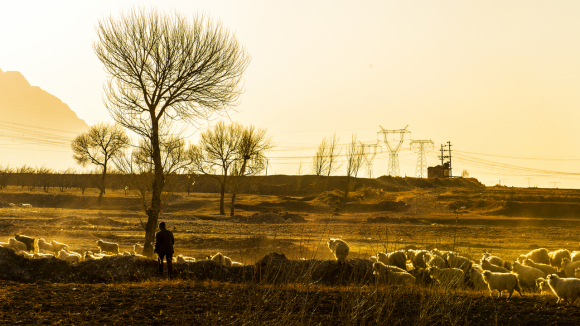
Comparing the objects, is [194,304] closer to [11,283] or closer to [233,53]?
[11,283]

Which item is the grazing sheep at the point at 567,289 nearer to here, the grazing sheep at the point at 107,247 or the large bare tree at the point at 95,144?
the grazing sheep at the point at 107,247

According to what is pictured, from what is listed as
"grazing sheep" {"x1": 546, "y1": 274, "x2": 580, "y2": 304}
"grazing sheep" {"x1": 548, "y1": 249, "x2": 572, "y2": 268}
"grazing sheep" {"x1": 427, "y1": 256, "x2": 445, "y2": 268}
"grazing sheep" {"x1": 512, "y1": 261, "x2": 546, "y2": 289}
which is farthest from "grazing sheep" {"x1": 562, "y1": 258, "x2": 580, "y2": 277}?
"grazing sheep" {"x1": 546, "y1": 274, "x2": 580, "y2": 304}

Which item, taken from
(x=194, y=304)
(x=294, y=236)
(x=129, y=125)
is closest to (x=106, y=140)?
(x=294, y=236)

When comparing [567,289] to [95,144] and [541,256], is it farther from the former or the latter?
[95,144]

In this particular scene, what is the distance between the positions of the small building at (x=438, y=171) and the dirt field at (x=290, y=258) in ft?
117

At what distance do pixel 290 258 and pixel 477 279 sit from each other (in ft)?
28.7

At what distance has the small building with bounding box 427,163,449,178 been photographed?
9919 centimetres

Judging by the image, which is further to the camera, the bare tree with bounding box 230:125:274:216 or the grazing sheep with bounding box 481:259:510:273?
the bare tree with bounding box 230:125:274:216

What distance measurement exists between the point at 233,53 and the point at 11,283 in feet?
40.0

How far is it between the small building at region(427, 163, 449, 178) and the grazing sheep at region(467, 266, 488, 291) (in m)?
90.9

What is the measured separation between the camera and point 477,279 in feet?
39.8

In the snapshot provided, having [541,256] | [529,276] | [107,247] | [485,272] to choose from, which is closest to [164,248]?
[107,247]

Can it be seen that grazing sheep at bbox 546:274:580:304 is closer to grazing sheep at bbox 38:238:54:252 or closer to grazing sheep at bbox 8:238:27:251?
grazing sheep at bbox 8:238:27:251

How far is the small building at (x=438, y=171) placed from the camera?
9919 centimetres
